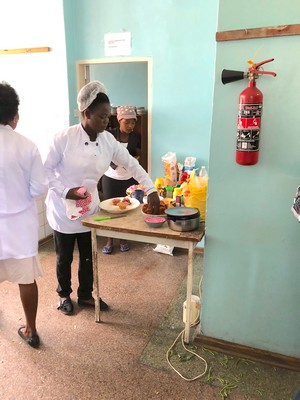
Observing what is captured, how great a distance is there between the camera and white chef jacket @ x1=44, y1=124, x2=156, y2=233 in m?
1.94

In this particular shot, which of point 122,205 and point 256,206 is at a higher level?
point 256,206

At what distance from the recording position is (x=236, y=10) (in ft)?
4.77

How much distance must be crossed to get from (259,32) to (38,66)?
2.61 m

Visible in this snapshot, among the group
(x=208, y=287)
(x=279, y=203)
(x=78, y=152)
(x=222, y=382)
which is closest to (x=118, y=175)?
(x=78, y=152)

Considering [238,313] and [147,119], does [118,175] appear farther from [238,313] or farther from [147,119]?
[238,313]

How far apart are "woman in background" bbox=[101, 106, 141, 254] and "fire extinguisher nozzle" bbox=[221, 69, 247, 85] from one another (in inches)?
58.5

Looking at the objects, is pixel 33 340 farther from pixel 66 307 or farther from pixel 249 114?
pixel 249 114

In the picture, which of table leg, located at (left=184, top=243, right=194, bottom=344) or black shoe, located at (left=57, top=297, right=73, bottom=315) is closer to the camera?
table leg, located at (left=184, top=243, right=194, bottom=344)

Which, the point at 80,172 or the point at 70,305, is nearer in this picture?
the point at 80,172

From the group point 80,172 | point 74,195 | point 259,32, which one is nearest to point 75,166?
point 80,172

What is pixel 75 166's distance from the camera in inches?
77.2

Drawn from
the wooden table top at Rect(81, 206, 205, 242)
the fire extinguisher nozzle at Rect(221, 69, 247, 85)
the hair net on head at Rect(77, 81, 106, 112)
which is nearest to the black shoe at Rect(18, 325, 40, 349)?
the wooden table top at Rect(81, 206, 205, 242)

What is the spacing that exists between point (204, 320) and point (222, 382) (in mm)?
330

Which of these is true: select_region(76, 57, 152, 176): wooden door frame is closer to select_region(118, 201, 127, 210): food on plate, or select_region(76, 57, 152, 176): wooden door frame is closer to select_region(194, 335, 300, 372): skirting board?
select_region(118, 201, 127, 210): food on plate
